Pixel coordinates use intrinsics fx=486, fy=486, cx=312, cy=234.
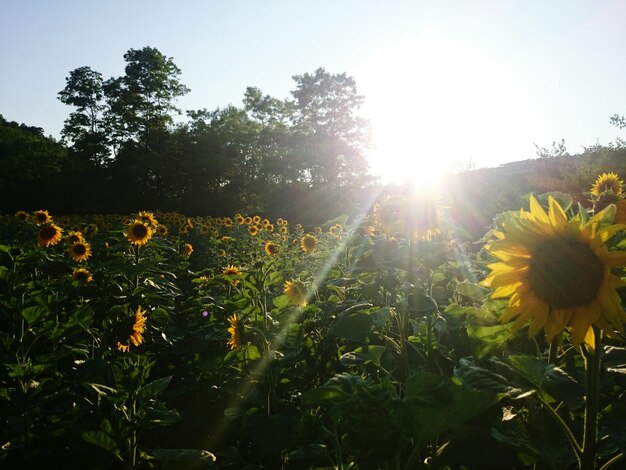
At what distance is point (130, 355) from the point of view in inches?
121

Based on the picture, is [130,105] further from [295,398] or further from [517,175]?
[295,398]

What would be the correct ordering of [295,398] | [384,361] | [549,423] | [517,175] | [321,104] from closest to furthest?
1. [549,423]
2. [384,361]
3. [295,398]
4. [517,175]
5. [321,104]

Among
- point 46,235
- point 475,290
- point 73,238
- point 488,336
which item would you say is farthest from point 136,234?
point 488,336

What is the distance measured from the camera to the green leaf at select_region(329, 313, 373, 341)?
1.76m

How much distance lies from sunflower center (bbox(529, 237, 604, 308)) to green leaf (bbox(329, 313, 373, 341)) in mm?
717

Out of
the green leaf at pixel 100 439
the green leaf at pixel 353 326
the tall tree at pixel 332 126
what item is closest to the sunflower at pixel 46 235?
the green leaf at pixel 100 439

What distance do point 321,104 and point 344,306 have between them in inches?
1657

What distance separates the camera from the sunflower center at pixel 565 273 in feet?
3.46

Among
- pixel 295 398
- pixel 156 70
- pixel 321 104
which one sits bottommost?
pixel 295 398

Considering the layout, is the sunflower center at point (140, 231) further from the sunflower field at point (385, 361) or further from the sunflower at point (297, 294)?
the sunflower at point (297, 294)

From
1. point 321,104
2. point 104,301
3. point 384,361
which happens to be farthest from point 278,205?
point 384,361

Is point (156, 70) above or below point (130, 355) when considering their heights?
above

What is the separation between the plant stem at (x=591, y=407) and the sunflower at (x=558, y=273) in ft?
0.11

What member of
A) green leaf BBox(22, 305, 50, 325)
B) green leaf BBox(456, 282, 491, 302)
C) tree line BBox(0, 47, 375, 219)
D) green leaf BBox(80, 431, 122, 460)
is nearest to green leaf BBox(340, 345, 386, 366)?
green leaf BBox(456, 282, 491, 302)
